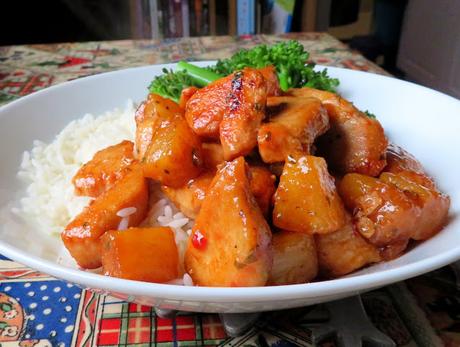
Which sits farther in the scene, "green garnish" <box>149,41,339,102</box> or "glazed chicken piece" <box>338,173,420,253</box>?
"green garnish" <box>149,41,339,102</box>

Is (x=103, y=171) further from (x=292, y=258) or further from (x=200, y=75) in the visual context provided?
(x=200, y=75)

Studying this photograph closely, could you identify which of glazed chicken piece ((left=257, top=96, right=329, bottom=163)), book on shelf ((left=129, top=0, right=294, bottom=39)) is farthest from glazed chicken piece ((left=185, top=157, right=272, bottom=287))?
book on shelf ((left=129, top=0, right=294, bottom=39))

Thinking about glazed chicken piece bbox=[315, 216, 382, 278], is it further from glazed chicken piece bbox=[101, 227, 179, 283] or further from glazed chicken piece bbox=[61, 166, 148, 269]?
glazed chicken piece bbox=[61, 166, 148, 269]

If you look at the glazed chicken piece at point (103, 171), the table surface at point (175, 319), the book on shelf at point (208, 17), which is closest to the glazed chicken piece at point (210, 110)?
the glazed chicken piece at point (103, 171)

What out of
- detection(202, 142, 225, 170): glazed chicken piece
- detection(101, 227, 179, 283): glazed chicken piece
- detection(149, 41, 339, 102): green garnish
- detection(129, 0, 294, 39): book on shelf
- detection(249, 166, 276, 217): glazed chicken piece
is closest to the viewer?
detection(101, 227, 179, 283): glazed chicken piece

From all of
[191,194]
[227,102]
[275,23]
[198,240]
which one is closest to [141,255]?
[198,240]

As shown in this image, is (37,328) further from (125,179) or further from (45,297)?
(125,179)
